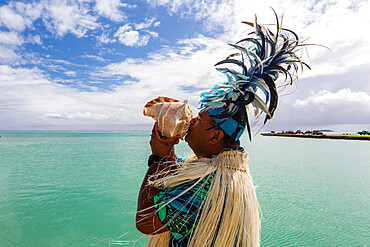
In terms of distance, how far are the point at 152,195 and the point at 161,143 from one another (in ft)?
0.69

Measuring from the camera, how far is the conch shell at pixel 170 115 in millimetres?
963

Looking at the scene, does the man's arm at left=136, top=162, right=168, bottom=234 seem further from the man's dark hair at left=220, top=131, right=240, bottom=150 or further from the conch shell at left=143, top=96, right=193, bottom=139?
the man's dark hair at left=220, top=131, right=240, bottom=150

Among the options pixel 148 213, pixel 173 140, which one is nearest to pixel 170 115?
pixel 173 140

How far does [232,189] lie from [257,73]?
484 millimetres

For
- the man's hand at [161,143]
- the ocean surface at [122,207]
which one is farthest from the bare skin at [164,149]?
the ocean surface at [122,207]

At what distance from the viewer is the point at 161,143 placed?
1.01 metres

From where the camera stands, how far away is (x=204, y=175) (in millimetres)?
967

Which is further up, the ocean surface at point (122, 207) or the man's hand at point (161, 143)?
the man's hand at point (161, 143)

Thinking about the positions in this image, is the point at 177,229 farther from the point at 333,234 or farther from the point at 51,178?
the point at 51,178

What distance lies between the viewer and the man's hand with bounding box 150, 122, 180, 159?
1003 mm

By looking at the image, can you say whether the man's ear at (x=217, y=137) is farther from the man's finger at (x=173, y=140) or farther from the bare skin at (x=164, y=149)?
the man's finger at (x=173, y=140)

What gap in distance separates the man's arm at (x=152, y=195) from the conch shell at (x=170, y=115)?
0.04 m

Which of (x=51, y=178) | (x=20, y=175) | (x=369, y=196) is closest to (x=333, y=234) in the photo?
(x=369, y=196)

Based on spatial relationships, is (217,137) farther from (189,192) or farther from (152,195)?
(152,195)
